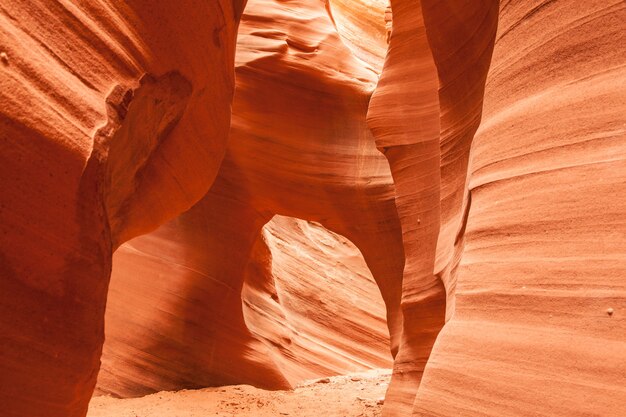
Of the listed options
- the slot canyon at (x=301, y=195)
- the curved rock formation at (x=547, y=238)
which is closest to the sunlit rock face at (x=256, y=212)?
the slot canyon at (x=301, y=195)

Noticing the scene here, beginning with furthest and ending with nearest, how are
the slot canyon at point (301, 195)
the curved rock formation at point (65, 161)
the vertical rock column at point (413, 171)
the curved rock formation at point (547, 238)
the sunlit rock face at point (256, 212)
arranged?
the sunlit rock face at point (256, 212) → the vertical rock column at point (413, 171) → the curved rock formation at point (65, 161) → the slot canyon at point (301, 195) → the curved rock formation at point (547, 238)

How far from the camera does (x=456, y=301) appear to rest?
201 cm

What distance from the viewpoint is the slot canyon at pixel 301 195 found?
66.1 inches

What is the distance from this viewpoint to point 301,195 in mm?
6344

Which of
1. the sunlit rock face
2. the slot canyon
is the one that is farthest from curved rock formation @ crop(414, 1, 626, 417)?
the sunlit rock face

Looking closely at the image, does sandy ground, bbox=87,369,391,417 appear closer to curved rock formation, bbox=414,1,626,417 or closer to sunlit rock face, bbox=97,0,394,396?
sunlit rock face, bbox=97,0,394,396

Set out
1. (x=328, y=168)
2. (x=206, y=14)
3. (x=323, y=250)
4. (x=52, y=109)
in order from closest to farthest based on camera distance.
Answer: (x=52, y=109) → (x=206, y=14) → (x=328, y=168) → (x=323, y=250)

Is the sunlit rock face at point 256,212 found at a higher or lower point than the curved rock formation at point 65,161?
higher

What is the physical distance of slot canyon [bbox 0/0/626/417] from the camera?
1.68 m

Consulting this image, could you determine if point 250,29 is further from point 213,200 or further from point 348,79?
point 213,200

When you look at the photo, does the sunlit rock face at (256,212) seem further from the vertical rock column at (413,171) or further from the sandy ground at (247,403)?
the vertical rock column at (413,171)

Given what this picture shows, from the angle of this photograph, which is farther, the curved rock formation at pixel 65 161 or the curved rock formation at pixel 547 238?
the curved rock formation at pixel 65 161

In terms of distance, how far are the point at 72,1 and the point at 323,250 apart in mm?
8377

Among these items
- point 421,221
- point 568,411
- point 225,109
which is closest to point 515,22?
point 568,411
